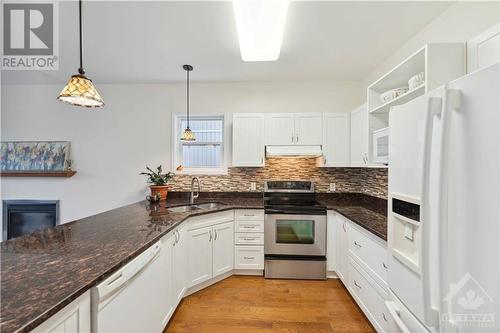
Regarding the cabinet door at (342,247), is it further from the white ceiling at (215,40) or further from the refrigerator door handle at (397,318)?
the white ceiling at (215,40)

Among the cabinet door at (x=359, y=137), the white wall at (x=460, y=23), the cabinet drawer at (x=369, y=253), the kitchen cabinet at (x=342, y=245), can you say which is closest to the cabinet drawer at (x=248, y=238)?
the kitchen cabinet at (x=342, y=245)

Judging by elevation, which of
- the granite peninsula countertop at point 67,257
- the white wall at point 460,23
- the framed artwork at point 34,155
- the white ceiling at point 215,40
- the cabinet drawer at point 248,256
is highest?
the white ceiling at point 215,40

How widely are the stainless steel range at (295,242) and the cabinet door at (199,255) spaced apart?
71cm

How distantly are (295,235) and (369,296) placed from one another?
948 millimetres

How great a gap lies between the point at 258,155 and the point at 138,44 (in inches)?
73.4

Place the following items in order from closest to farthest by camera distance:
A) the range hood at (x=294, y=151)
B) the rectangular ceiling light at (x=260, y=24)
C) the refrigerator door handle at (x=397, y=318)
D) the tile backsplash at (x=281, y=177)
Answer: the refrigerator door handle at (x=397, y=318) → the rectangular ceiling light at (x=260, y=24) → the range hood at (x=294, y=151) → the tile backsplash at (x=281, y=177)

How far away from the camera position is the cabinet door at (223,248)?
244cm

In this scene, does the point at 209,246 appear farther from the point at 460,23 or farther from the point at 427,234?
the point at 460,23

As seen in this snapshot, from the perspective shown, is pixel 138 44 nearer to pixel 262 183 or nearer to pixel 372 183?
pixel 262 183

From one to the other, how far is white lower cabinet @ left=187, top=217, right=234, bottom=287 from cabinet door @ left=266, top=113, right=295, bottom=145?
4.16 ft

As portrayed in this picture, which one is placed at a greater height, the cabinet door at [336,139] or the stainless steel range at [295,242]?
the cabinet door at [336,139]

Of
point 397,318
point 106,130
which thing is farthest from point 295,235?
point 106,130

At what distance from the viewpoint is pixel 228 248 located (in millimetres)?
2580

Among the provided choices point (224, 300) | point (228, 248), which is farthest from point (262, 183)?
point (224, 300)
